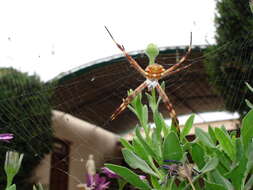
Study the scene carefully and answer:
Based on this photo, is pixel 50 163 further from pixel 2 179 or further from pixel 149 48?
pixel 149 48

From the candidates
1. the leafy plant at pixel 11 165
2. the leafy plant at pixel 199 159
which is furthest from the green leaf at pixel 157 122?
the leafy plant at pixel 11 165

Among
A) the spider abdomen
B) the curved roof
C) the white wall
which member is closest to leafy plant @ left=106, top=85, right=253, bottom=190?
the spider abdomen

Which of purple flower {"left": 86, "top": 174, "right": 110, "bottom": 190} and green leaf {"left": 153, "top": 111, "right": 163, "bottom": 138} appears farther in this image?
purple flower {"left": 86, "top": 174, "right": 110, "bottom": 190}

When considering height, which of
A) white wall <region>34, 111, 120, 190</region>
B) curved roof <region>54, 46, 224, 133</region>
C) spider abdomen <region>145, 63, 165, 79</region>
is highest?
spider abdomen <region>145, 63, 165, 79</region>

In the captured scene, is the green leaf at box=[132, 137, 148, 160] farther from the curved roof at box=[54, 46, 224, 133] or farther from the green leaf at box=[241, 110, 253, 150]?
the curved roof at box=[54, 46, 224, 133]

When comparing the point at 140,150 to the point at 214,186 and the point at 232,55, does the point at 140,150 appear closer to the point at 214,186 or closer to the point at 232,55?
the point at 214,186

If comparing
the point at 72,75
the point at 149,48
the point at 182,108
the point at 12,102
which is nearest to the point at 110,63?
the point at 72,75

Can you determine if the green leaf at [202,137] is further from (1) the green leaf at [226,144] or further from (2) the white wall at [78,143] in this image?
(2) the white wall at [78,143]
